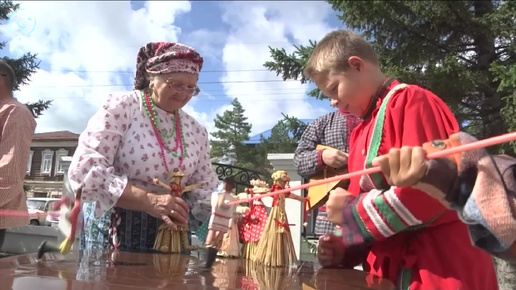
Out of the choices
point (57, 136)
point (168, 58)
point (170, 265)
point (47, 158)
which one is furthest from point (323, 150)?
point (47, 158)

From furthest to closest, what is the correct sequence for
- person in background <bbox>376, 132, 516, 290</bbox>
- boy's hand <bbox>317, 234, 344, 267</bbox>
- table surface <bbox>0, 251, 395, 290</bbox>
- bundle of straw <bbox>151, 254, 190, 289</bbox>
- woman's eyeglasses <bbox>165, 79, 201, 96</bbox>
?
woman's eyeglasses <bbox>165, 79, 201, 96</bbox>
boy's hand <bbox>317, 234, 344, 267</bbox>
bundle of straw <bbox>151, 254, 190, 289</bbox>
table surface <bbox>0, 251, 395, 290</bbox>
person in background <bbox>376, 132, 516, 290</bbox>

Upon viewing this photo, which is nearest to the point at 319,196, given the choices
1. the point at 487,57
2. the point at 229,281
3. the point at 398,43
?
the point at 229,281

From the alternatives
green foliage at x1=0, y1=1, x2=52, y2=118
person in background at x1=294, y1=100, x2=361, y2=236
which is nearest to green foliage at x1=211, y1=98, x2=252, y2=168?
green foliage at x1=0, y1=1, x2=52, y2=118

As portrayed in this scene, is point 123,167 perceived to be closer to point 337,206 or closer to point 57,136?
point 337,206

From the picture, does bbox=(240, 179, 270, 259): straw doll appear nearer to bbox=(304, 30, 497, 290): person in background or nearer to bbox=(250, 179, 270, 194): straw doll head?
bbox=(250, 179, 270, 194): straw doll head

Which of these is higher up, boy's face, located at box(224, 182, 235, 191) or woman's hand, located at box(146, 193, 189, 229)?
boy's face, located at box(224, 182, 235, 191)

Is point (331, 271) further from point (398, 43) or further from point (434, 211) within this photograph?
point (398, 43)

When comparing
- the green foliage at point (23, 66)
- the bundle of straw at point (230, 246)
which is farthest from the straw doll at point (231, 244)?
the green foliage at point (23, 66)

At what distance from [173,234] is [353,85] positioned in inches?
36.0

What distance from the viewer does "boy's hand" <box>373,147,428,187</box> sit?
3.43ft

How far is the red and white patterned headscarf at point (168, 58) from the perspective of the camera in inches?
82.3

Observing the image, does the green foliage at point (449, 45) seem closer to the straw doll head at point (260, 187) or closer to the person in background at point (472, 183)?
the straw doll head at point (260, 187)

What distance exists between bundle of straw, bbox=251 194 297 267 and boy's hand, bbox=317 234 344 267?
5.2 inches

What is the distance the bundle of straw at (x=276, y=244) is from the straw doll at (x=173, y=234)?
295 mm
